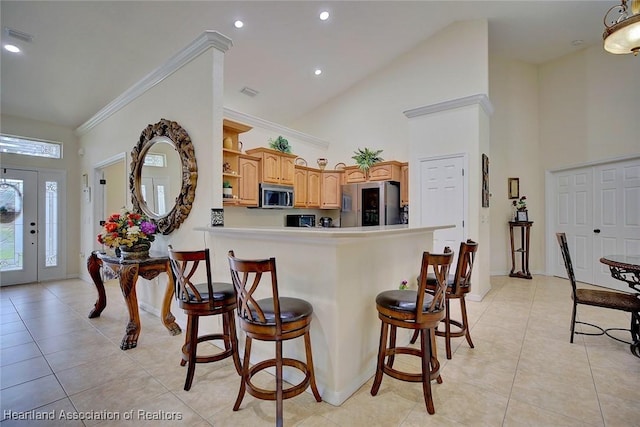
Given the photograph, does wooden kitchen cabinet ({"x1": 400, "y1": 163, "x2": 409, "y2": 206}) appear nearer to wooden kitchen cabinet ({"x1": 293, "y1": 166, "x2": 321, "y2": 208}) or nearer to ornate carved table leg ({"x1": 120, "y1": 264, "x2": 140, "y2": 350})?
wooden kitchen cabinet ({"x1": 293, "y1": 166, "x2": 321, "y2": 208})

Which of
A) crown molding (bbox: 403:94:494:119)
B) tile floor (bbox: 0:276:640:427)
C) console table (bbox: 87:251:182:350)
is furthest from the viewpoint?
crown molding (bbox: 403:94:494:119)

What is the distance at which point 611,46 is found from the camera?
2.47m

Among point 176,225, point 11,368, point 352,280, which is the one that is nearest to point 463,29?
point 352,280

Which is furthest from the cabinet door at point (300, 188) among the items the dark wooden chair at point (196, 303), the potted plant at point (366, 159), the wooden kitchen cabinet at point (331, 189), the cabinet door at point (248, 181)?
the dark wooden chair at point (196, 303)

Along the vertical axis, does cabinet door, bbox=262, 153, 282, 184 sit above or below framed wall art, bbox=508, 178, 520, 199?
above

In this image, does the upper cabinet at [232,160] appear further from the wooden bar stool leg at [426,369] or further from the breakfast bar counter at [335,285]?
the wooden bar stool leg at [426,369]

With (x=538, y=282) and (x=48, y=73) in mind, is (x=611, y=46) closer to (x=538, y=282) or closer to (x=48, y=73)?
(x=538, y=282)

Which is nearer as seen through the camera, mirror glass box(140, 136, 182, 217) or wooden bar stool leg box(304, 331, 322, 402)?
wooden bar stool leg box(304, 331, 322, 402)

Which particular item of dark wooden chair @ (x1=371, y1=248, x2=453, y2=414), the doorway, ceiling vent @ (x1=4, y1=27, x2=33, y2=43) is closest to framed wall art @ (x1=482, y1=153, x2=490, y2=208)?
dark wooden chair @ (x1=371, y1=248, x2=453, y2=414)

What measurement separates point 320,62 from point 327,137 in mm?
1838

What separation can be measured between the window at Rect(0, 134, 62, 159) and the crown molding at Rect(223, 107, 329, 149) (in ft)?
11.5

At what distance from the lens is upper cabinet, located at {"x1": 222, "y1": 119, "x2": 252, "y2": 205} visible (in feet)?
13.3

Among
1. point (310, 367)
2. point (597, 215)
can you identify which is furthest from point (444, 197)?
point (310, 367)

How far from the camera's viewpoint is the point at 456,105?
434cm
